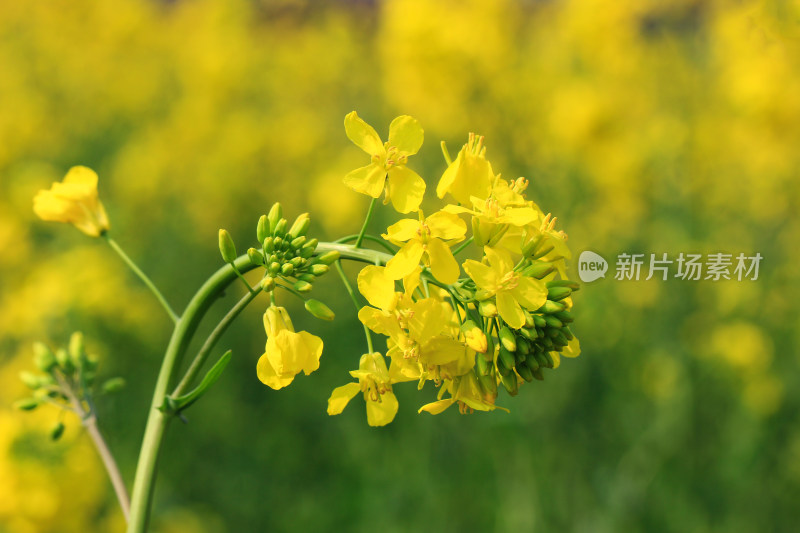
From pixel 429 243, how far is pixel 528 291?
224 millimetres

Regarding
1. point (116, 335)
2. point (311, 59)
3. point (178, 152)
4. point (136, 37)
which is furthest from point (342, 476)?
point (136, 37)

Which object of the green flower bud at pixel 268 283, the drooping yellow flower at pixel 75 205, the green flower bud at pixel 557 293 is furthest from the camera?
the drooping yellow flower at pixel 75 205

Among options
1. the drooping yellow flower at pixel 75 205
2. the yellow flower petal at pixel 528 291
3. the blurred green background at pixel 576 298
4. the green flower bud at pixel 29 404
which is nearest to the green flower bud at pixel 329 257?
the yellow flower petal at pixel 528 291

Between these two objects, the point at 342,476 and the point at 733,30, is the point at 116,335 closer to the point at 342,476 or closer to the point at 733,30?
the point at 342,476

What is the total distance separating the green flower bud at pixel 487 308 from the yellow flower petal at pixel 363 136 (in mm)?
371

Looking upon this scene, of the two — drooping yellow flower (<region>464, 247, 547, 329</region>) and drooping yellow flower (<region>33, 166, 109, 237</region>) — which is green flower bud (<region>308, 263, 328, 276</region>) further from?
drooping yellow flower (<region>33, 166, 109, 237</region>)

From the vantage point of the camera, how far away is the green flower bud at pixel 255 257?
1241mm

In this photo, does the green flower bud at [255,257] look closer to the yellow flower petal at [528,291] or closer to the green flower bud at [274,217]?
the green flower bud at [274,217]

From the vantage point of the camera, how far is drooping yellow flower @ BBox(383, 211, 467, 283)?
4.04 feet

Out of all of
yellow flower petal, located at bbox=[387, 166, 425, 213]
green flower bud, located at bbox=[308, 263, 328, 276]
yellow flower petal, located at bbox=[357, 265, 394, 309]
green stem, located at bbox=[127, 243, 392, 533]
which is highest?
yellow flower petal, located at bbox=[387, 166, 425, 213]

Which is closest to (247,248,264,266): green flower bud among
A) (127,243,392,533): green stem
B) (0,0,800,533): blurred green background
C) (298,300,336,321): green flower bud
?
(127,243,392,533): green stem

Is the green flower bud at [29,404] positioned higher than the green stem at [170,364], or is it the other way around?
the green stem at [170,364]

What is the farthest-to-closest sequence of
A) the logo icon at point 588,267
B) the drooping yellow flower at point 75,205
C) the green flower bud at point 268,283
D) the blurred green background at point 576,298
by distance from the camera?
the blurred green background at point 576,298 < the logo icon at point 588,267 < the drooping yellow flower at point 75,205 < the green flower bud at point 268,283

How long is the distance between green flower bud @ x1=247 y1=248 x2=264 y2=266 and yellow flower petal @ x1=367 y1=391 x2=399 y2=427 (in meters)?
0.37
